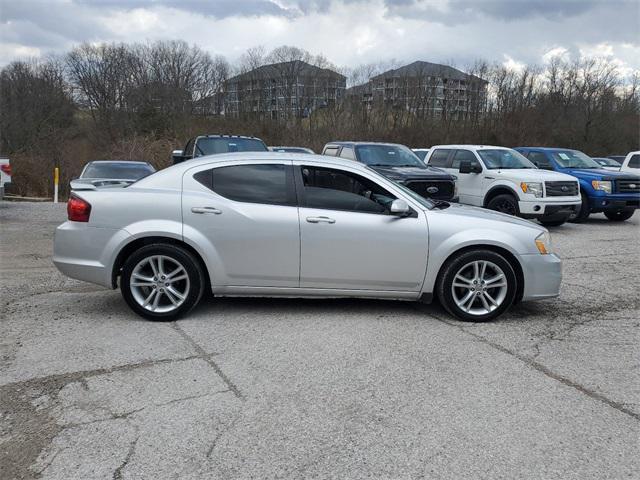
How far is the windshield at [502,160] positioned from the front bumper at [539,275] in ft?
26.3

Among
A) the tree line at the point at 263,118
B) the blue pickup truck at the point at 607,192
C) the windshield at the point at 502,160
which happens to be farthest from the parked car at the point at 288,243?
the tree line at the point at 263,118

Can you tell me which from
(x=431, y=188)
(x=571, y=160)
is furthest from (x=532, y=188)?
(x=571, y=160)

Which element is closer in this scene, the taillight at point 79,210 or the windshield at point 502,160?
the taillight at point 79,210

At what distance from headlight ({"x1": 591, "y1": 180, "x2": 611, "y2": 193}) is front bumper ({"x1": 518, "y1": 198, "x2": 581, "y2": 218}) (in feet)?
7.09

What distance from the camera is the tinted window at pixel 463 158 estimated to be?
1357 cm

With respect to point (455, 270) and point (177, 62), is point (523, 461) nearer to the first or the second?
point (455, 270)

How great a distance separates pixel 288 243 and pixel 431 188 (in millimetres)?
6663

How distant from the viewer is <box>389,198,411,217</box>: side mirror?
5.25 metres

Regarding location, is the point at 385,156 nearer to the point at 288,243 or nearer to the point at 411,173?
the point at 411,173

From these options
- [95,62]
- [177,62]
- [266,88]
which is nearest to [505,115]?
[266,88]

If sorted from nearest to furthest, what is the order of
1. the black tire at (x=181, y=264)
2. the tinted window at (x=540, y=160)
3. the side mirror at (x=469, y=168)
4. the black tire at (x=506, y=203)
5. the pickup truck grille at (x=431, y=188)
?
the black tire at (x=181, y=264)
the pickup truck grille at (x=431, y=188)
the black tire at (x=506, y=203)
the side mirror at (x=469, y=168)
the tinted window at (x=540, y=160)

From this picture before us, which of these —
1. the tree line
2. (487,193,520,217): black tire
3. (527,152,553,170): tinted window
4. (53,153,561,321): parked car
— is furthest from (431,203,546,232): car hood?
the tree line

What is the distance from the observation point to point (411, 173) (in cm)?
1154

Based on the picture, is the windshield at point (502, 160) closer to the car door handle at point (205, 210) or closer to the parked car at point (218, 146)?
the parked car at point (218, 146)
